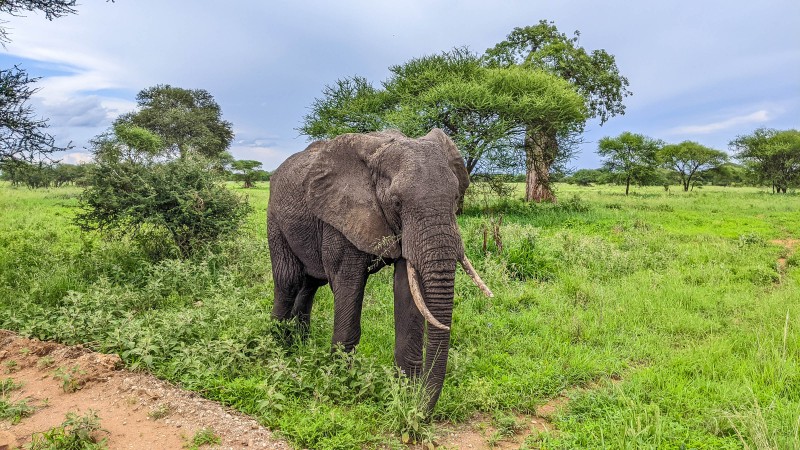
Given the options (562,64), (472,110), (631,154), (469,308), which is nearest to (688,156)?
(631,154)

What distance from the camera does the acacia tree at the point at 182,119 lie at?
35.8 metres

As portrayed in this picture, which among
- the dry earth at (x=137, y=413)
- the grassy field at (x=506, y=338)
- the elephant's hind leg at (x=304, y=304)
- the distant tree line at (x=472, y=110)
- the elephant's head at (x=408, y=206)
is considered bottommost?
the dry earth at (x=137, y=413)

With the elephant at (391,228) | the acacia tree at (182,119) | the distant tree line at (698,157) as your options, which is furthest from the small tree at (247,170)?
the elephant at (391,228)

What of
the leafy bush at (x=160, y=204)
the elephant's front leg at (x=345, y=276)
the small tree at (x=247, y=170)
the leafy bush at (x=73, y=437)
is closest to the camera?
the leafy bush at (x=73, y=437)

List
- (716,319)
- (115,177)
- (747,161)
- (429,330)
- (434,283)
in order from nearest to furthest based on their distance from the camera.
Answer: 1. (434,283)
2. (429,330)
3. (716,319)
4. (115,177)
5. (747,161)

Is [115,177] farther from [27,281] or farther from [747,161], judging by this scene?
[747,161]

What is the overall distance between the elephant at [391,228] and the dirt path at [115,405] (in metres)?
1.29

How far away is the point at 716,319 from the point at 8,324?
372 inches

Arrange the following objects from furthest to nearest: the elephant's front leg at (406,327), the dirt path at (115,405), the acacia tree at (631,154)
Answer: the acacia tree at (631,154)
the elephant's front leg at (406,327)
the dirt path at (115,405)

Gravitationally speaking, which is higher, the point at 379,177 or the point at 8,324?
the point at 379,177

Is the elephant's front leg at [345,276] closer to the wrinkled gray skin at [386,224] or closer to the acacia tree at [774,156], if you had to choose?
the wrinkled gray skin at [386,224]

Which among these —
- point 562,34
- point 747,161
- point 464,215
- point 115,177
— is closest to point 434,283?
point 115,177

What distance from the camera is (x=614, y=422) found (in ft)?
14.0

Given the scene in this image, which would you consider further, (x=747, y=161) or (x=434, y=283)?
(x=747, y=161)
